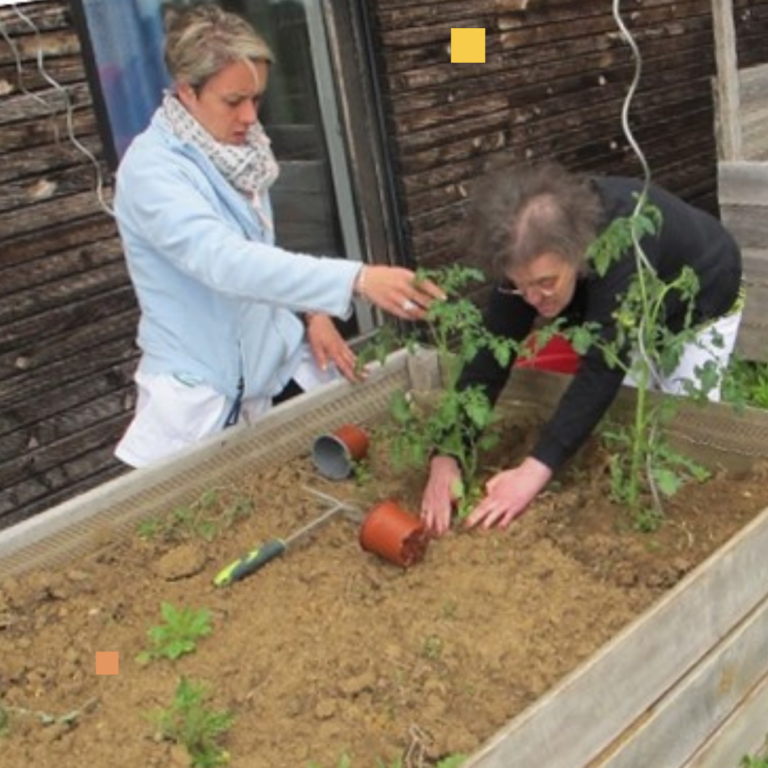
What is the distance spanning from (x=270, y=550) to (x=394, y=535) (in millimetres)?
291

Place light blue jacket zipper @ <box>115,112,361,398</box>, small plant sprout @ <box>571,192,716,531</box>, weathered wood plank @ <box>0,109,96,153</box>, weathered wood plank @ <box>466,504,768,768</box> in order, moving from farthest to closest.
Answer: weathered wood plank @ <box>0,109,96,153</box> → light blue jacket zipper @ <box>115,112,361,398</box> → small plant sprout @ <box>571,192,716,531</box> → weathered wood plank @ <box>466,504,768,768</box>

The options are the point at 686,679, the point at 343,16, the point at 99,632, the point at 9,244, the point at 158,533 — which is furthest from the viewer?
the point at 343,16

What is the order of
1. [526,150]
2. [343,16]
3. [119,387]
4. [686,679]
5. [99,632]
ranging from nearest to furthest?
[686,679] < [99,632] < [119,387] < [343,16] < [526,150]

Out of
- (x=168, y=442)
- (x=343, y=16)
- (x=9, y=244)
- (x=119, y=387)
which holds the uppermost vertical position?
(x=343, y=16)

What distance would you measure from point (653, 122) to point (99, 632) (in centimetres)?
470

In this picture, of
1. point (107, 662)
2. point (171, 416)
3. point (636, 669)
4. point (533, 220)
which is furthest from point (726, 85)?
point (107, 662)

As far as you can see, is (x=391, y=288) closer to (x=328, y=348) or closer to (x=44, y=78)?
(x=328, y=348)

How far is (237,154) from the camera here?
2445mm

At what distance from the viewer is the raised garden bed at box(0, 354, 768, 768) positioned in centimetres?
177

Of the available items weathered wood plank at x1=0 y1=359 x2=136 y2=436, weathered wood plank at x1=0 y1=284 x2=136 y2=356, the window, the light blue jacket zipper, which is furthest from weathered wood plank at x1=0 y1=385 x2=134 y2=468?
the light blue jacket zipper

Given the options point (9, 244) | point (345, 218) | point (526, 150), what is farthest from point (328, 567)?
point (526, 150)

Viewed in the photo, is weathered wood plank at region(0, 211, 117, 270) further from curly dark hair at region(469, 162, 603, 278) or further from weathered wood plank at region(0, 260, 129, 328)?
curly dark hair at region(469, 162, 603, 278)

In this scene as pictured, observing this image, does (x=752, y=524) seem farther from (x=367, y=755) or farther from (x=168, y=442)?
(x=168, y=442)

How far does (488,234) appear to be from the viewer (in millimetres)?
2287
